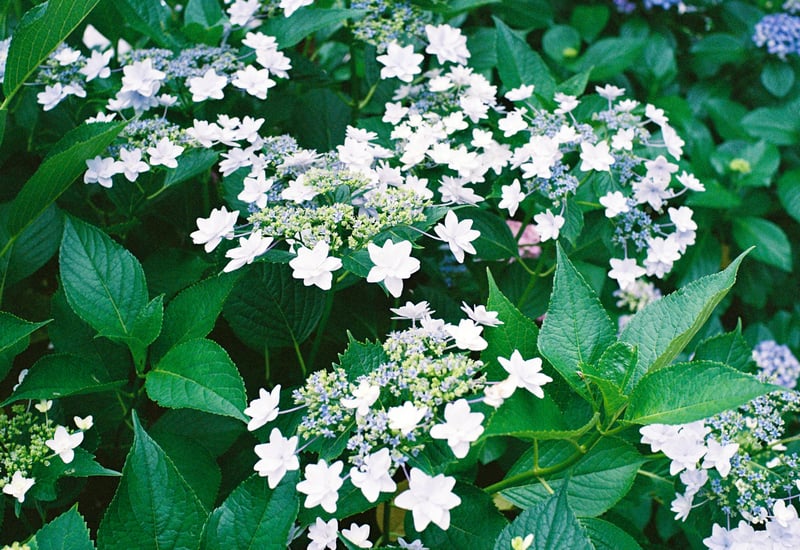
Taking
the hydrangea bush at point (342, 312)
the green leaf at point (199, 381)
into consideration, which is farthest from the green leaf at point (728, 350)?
the green leaf at point (199, 381)

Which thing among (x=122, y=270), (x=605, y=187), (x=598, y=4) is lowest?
(x=598, y=4)

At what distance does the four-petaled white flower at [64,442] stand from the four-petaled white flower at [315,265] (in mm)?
255

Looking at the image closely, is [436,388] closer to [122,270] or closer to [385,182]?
[385,182]

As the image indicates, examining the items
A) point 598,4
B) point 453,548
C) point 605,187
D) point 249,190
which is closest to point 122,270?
point 249,190

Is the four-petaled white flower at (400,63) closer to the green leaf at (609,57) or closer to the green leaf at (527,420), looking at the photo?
the green leaf at (527,420)

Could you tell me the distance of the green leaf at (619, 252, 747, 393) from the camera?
2.32 feet

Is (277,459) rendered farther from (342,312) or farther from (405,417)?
(342,312)

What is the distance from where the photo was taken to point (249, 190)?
32.5 inches

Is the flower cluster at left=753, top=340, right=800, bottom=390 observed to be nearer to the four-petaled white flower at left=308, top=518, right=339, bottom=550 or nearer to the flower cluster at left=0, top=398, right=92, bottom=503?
the four-petaled white flower at left=308, top=518, right=339, bottom=550

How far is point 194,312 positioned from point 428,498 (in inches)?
12.7

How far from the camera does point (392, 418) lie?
612 mm

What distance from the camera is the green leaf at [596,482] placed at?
0.74 m

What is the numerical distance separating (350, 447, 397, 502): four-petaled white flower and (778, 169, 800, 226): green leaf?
1.57 meters

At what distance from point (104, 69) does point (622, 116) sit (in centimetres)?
64
